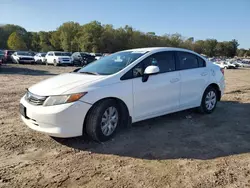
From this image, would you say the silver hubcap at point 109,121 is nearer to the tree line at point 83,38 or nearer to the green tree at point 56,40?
the tree line at point 83,38

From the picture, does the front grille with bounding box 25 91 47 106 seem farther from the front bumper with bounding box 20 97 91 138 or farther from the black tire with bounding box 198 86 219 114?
the black tire with bounding box 198 86 219 114

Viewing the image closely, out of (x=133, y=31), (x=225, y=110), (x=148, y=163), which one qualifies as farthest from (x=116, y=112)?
(x=133, y=31)

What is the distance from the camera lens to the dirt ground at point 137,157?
10.5 feet

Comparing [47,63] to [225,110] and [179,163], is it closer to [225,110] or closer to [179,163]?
[225,110]

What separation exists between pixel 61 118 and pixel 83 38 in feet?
234

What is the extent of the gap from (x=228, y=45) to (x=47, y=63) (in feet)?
379

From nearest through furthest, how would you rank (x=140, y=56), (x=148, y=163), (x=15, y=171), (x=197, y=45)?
(x=15, y=171), (x=148, y=163), (x=140, y=56), (x=197, y=45)

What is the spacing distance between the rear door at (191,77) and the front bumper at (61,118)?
8.06 ft

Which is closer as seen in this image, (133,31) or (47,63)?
(47,63)

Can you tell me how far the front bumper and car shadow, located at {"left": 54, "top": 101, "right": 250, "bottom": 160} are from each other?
1.23ft

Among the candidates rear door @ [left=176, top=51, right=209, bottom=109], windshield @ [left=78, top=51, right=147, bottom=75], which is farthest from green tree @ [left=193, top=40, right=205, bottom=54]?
windshield @ [left=78, top=51, right=147, bottom=75]

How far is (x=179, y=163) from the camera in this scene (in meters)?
3.71

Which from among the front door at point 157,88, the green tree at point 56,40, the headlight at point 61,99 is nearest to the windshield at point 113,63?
the front door at point 157,88

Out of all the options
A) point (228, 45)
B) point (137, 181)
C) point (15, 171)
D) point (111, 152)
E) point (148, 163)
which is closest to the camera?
point (137, 181)
